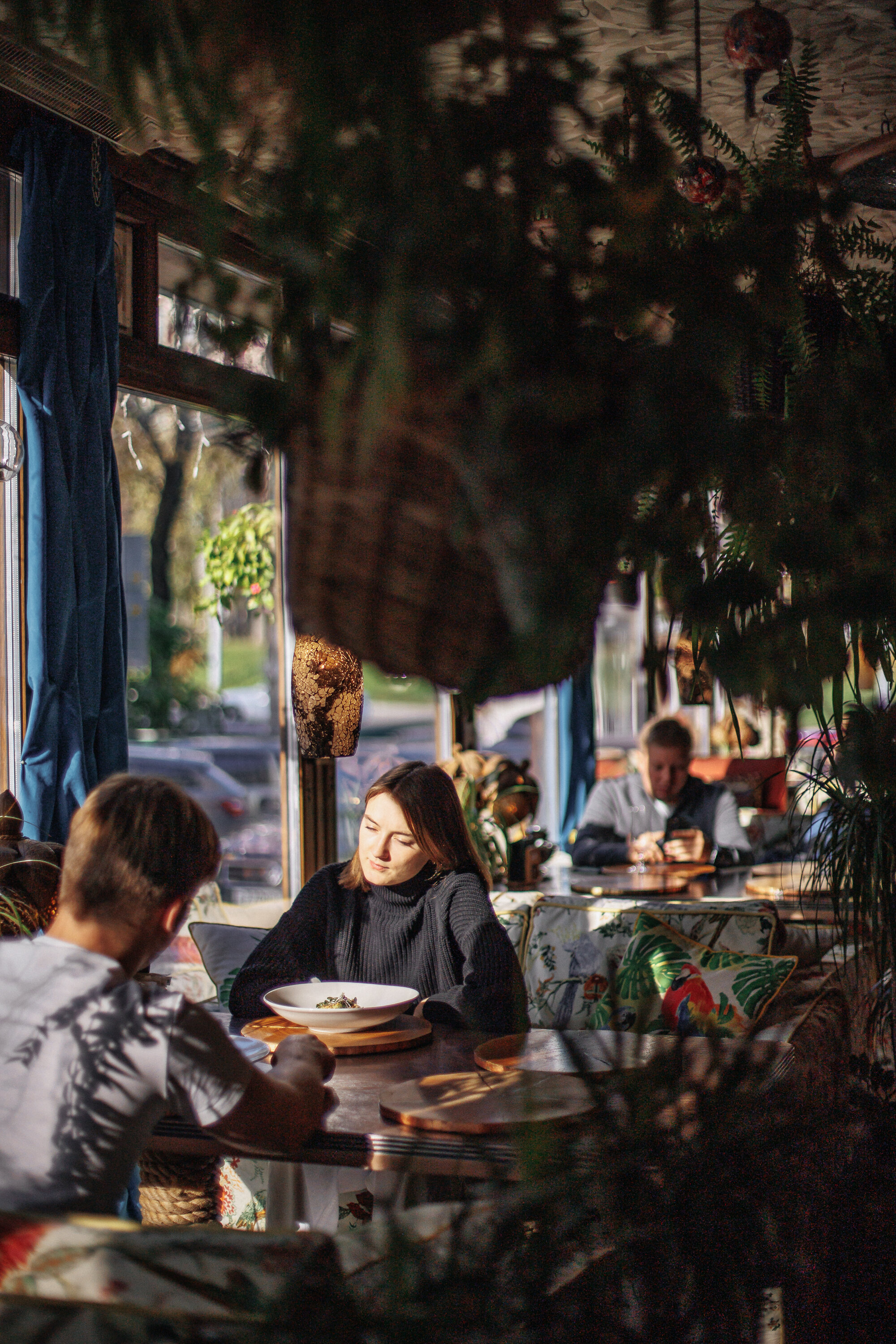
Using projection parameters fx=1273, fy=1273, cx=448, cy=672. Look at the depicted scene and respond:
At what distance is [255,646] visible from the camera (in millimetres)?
5957

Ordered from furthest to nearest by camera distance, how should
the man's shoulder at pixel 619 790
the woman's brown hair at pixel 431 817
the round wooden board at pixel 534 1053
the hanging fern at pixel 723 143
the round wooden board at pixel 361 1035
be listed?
the man's shoulder at pixel 619 790
the woman's brown hair at pixel 431 817
the round wooden board at pixel 361 1035
the round wooden board at pixel 534 1053
the hanging fern at pixel 723 143

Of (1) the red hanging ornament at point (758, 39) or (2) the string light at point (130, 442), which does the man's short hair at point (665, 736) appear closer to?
(2) the string light at point (130, 442)

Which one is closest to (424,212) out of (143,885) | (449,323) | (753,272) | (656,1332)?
(449,323)

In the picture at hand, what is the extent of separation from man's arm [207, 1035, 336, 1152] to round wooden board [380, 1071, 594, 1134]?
0.12m

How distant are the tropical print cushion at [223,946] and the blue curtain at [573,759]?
3.84 m

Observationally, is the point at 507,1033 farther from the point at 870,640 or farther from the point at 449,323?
the point at 449,323

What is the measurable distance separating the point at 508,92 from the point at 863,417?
1.01 ft

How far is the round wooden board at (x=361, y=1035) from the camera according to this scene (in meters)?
2.33

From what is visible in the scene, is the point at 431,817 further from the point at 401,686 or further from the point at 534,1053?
the point at 401,686

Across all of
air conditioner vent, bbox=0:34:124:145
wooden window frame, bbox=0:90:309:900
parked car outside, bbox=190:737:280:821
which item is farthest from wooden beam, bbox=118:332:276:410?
parked car outside, bbox=190:737:280:821

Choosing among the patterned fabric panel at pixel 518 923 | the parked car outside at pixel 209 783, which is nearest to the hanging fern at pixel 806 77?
the patterned fabric panel at pixel 518 923

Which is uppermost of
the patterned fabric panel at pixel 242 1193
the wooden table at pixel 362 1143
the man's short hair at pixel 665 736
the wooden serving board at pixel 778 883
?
the man's short hair at pixel 665 736

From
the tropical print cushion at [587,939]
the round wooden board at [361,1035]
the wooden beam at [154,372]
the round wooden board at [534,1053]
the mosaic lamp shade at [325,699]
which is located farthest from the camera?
the wooden beam at [154,372]

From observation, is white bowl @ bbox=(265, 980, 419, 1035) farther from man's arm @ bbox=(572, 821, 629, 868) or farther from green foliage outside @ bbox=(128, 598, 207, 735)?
green foliage outside @ bbox=(128, 598, 207, 735)
